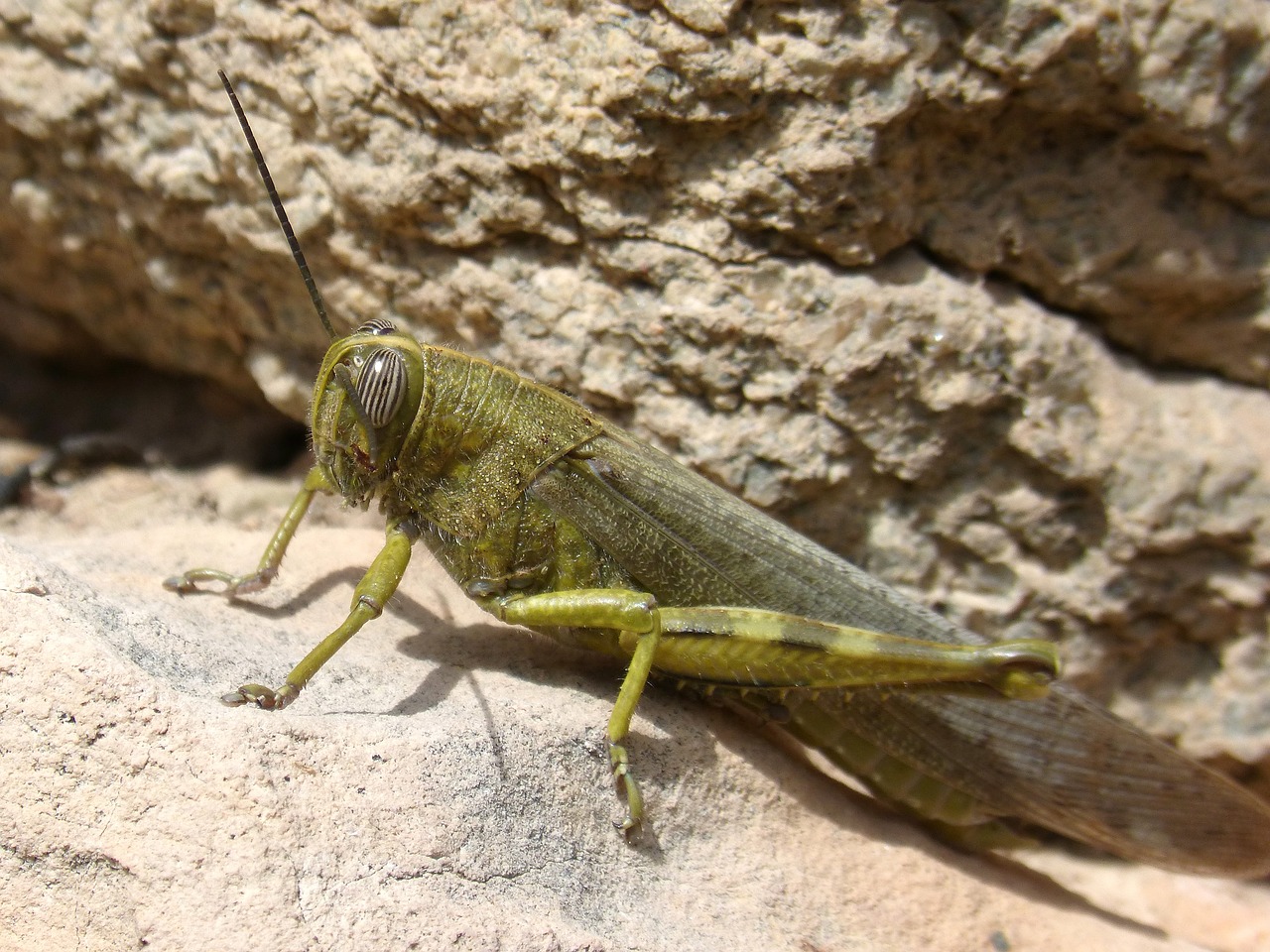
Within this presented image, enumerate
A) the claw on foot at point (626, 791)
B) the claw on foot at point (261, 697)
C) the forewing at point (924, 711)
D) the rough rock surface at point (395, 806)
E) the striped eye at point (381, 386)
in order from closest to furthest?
the rough rock surface at point (395, 806)
the claw on foot at point (261, 697)
the claw on foot at point (626, 791)
the striped eye at point (381, 386)
the forewing at point (924, 711)

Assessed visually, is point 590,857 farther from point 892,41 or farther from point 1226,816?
point 892,41

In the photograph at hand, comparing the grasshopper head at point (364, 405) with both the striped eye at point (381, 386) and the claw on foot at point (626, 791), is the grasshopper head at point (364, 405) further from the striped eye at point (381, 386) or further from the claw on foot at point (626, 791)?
the claw on foot at point (626, 791)

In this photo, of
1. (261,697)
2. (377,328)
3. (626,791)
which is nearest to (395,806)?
(261,697)

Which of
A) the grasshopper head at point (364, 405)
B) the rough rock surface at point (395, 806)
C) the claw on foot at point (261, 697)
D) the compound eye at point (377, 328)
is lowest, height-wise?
the rough rock surface at point (395, 806)

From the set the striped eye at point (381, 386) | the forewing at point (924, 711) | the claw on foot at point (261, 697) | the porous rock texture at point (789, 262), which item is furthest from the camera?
the forewing at point (924, 711)

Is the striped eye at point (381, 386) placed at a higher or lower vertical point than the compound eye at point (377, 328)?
lower

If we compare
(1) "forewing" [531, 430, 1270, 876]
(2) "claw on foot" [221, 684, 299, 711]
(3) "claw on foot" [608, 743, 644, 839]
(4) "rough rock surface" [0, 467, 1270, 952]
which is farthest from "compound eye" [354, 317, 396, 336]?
(3) "claw on foot" [608, 743, 644, 839]

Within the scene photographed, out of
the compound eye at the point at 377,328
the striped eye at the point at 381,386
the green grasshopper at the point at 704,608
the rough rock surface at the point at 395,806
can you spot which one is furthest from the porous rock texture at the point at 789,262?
the striped eye at the point at 381,386
